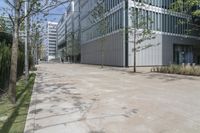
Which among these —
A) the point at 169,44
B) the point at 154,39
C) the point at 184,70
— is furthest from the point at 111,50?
the point at 184,70

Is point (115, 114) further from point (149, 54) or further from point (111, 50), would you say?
point (111, 50)

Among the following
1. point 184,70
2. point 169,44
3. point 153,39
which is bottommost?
point 184,70

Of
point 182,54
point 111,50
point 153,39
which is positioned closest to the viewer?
point 153,39

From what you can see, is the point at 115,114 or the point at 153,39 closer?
the point at 115,114

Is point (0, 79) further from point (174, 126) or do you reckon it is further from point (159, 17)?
point (159, 17)

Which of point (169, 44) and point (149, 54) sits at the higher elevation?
point (169, 44)

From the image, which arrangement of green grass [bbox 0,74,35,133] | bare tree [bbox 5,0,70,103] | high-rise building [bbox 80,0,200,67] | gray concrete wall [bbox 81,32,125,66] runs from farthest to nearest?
gray concrete wall [bbox 81,32,125,66], high-rise building [bbox 80,0,200,67], bare tree [bbox 5,0,70,103], green grass [bbox 0,74,35,133]

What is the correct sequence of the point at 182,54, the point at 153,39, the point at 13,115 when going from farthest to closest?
the point at 182,54 → the point at 153,39 → the point at 13,115

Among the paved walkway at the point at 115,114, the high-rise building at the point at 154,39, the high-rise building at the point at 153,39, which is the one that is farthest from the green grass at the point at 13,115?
the high-rise building at the point at 154,39

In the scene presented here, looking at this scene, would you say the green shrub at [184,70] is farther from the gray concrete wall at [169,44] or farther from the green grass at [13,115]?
the gray concrete wall at [169,44]

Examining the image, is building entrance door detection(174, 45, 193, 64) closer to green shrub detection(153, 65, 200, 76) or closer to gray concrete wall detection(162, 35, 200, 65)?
gray concrete wall detection(162, 35, 200, 65)

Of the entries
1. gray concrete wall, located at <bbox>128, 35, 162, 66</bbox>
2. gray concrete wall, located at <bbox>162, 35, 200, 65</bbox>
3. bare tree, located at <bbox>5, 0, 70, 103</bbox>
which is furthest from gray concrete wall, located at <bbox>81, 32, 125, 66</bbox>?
bare tree, located at <bbox>5, 0, 70, 103</bbox>

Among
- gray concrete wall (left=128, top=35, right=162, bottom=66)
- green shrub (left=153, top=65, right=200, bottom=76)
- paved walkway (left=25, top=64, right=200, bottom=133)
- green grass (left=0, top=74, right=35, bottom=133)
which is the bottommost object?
green grass (left=0, top=74, right=35, bottom=133)

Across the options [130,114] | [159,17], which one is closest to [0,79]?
[130,114]
